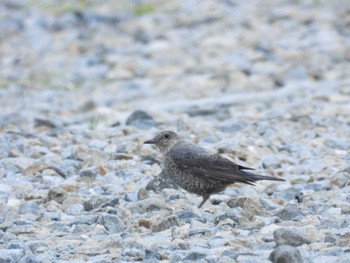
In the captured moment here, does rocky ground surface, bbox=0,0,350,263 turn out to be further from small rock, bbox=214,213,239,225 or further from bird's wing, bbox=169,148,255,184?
bird's wing, bbox=169,148,255,184

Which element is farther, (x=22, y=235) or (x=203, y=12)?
(x=203, y=12)

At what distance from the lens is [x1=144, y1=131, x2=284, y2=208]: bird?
8.33 metres

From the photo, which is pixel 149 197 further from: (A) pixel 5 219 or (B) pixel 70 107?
(B) pixel 70 107

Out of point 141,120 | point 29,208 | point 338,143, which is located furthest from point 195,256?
point 141,120

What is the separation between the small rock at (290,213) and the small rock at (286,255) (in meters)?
1.39

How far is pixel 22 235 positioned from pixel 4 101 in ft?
27.0

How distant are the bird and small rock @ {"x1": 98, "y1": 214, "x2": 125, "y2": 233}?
1.09 metres

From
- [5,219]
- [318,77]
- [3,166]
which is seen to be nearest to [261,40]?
[318,77]

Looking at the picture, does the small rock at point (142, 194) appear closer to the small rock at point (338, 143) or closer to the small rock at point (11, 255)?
the small rock at point (11, 255)

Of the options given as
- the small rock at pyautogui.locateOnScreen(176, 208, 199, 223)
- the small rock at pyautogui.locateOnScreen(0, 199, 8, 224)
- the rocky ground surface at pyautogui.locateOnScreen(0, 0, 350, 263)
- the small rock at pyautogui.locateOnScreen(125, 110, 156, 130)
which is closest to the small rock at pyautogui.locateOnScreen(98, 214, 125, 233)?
the rocky ground surface at pyautogui.locateOnScreen(0, 0, 350, 263)

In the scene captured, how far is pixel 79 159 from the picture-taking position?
32.2ft

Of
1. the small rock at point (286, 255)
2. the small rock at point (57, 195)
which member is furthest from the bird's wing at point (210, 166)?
the small rock at point (286, 255)

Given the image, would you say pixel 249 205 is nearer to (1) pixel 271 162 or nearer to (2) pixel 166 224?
(2) pixel 166 224

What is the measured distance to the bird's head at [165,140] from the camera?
9109mm
